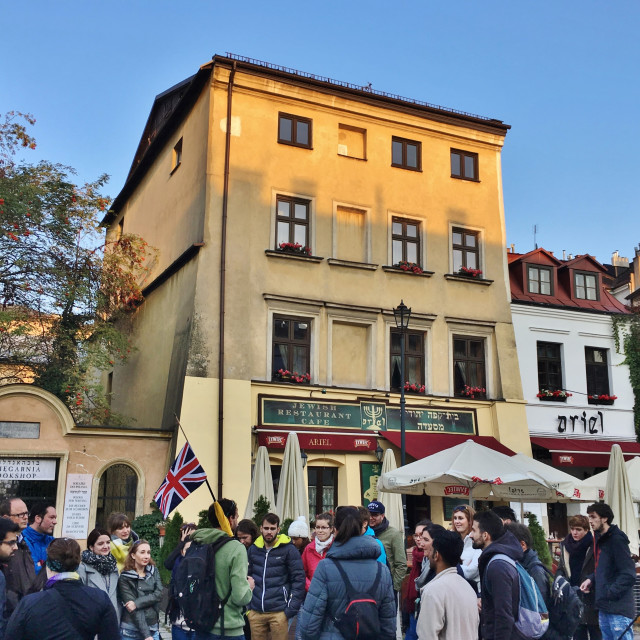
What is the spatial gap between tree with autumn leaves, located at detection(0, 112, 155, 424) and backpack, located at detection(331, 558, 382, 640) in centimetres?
1556

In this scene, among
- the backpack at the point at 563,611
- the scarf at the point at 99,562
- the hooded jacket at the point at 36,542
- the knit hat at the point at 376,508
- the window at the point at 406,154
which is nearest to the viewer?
the backpack at the point at 563,611

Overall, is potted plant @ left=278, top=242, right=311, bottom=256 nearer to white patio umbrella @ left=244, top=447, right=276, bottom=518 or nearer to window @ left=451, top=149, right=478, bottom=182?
window @ left=451, top=149, right=478, bottom=182

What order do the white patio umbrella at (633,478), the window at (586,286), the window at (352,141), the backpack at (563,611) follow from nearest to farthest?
the backpack at (563,611) → the white patio umbrella at (633,478) → the window at (352,141) → the window at (586,286)

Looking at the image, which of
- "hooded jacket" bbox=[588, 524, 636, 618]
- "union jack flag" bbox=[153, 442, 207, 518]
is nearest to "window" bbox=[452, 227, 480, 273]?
"union jack flag" bbox=[153, 442, 207, 518]

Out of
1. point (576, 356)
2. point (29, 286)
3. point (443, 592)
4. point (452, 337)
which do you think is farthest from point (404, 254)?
point (443, 592)

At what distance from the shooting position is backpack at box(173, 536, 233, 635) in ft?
21.2

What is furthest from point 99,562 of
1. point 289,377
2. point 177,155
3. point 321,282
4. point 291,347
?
point 177,155

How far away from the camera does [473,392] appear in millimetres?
23031

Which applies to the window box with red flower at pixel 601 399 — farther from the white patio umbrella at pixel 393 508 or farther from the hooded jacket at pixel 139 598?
the hooded jacket at pixel 139 598

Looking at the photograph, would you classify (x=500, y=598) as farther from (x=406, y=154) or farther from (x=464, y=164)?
(x=464, y=164)

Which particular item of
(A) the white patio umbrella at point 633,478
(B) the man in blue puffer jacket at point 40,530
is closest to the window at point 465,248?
(A) the white patio umbrella at point 633,478

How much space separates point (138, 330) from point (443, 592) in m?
21.6

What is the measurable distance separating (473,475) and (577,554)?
452 centimetres

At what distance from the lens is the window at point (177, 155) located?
2432 cm
